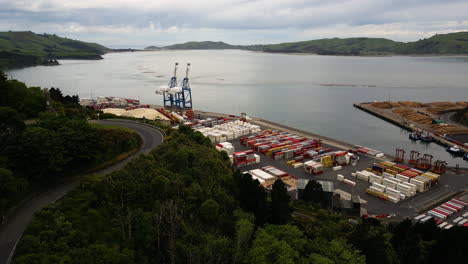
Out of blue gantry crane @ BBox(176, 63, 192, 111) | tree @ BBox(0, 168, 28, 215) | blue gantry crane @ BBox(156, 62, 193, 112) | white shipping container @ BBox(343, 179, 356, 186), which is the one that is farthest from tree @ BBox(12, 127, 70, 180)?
blue gantry crane @ BBox(176, 63, 192, 111)

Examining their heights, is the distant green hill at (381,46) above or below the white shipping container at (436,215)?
above

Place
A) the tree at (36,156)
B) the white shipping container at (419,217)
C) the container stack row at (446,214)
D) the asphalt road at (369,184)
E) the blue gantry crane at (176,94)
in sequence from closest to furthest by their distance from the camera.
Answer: the tree at (36,156) → the container stack row at (446,214) → the white shipping container at (419,217) → the asphalt road at (369,184) → the blue gantry crane at (176,94)

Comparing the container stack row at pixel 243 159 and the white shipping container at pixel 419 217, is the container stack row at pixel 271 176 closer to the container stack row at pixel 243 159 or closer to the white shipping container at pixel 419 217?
the container stack row at pixel 243 159

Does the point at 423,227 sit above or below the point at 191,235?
below

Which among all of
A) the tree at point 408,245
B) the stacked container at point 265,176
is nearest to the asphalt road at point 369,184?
the stacked container at point 265,176

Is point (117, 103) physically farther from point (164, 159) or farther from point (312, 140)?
point (164, 159)

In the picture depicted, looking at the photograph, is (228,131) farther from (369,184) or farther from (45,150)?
(45,150)

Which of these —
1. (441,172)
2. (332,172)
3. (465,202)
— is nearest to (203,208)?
(332,172)
